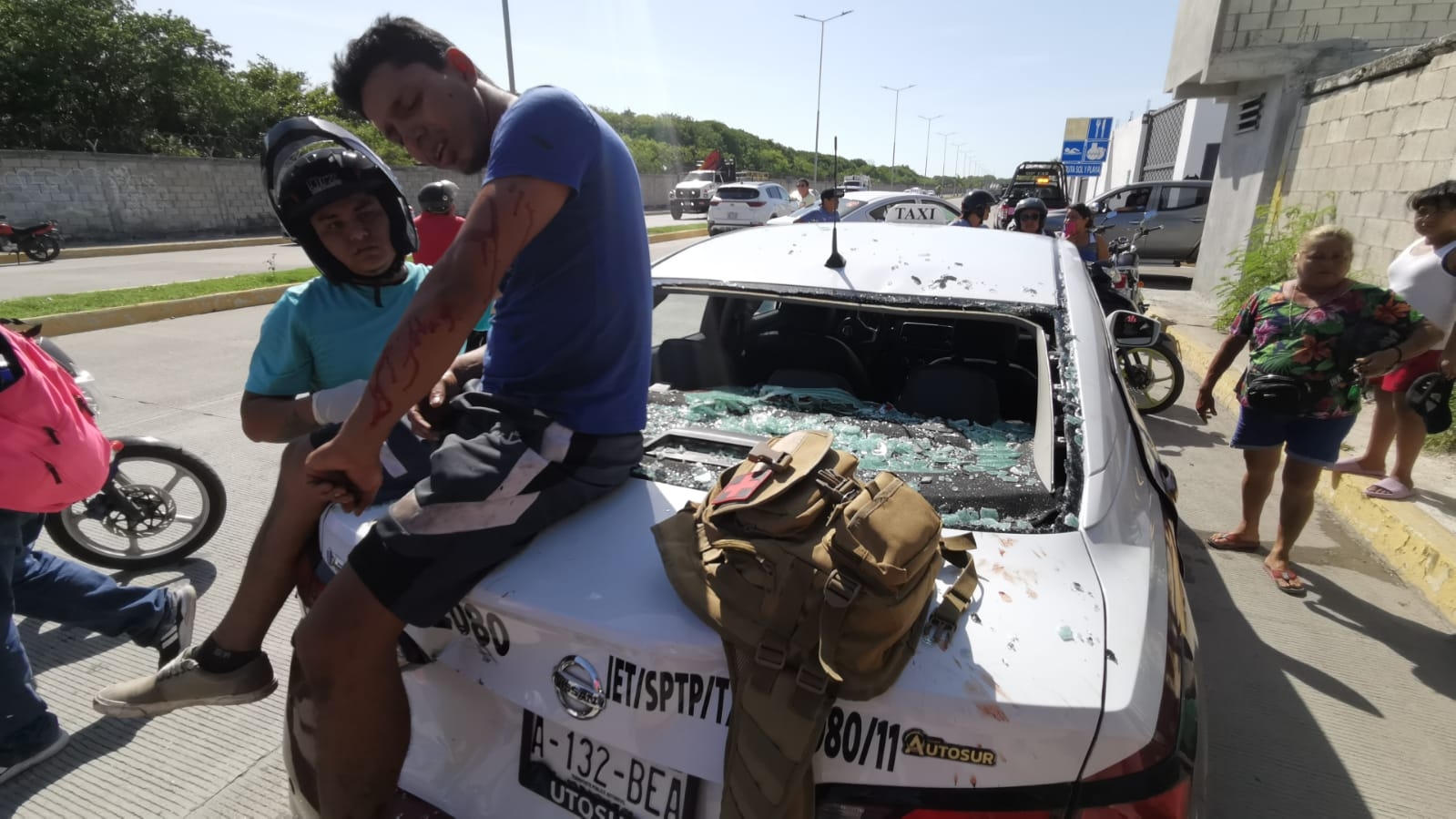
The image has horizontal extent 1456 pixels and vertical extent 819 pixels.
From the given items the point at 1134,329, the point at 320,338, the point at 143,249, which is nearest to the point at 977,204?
the point at 1134,329

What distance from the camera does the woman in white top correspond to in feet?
12.2

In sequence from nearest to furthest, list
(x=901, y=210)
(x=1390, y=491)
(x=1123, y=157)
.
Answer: (x=1390, y=491), (x=901, y=210), (x=1123, y=157)

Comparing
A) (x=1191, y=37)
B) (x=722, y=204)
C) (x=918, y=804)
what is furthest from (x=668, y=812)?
(x=722, y=204)

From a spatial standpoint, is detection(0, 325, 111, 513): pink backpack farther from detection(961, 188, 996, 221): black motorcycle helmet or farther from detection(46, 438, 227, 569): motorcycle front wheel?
detection(961, 188, 996, 221): black motorcycle helmet

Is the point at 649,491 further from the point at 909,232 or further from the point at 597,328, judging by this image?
the point at 909,232

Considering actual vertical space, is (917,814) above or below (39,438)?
below

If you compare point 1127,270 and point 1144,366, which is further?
point 1127,270

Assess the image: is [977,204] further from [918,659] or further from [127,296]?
[127,296]

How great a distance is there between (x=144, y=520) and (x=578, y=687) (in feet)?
9.96

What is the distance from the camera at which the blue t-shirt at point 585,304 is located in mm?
1396

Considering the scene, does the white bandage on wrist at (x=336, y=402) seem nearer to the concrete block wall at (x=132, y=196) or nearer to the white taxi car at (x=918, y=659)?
the white taxi car at (x=918, y=659)

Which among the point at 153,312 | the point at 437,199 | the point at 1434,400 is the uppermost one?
the point at 437,199

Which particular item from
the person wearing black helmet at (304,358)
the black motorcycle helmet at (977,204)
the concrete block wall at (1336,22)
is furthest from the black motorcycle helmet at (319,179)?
the concrete block wall at (1336,22)

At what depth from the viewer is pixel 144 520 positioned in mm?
3205
